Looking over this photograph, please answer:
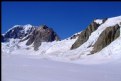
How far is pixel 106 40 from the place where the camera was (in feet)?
214

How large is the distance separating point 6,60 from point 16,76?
291 cm

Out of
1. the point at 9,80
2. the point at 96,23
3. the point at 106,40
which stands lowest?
the point at 9,80

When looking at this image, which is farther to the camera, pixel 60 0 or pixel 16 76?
pixel 16 76

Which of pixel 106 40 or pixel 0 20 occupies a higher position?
pixel 106 40

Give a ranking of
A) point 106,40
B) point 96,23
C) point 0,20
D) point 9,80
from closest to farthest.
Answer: point 0,20 → point 9,80 → point 106,40 → point 96,23

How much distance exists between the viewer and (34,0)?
7035 mm

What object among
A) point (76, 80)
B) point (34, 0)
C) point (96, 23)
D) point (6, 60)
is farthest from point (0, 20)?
point (96, 23)

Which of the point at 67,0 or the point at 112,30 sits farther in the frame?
the point at 112,30

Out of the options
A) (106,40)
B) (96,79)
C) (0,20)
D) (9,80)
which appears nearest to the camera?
(0,20)

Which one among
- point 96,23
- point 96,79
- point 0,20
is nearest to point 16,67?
point 96,79

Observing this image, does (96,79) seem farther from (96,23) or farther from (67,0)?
(96,23)

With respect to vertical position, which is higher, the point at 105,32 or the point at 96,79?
the point at 105,32

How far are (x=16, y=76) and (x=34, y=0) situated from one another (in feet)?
11.1

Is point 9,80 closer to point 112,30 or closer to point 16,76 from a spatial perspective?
point 16,76
